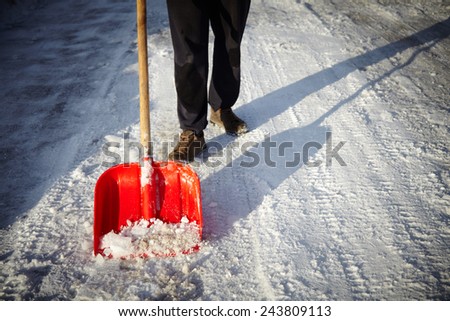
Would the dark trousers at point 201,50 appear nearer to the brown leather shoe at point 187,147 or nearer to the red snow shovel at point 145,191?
the brown leather shoe at point 187,147

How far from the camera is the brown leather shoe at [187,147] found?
7.75 ft

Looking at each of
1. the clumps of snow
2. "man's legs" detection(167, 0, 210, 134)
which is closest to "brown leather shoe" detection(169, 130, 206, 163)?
"man's legs" detection(167, 0, 210, 134)

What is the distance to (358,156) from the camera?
242 centimetres

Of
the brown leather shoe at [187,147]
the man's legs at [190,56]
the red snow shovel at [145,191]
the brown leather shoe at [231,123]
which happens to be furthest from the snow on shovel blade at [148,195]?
the brown leather shoe at [231,123]

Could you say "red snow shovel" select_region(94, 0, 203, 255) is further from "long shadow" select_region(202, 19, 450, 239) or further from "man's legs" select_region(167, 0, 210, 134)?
"man's legs" select_region(167, 0, 210, 134)

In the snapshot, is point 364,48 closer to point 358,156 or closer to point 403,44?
point 403,44

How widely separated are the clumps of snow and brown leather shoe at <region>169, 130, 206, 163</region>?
0.62m

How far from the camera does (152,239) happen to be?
5.80 ft

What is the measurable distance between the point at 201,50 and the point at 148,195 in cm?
98

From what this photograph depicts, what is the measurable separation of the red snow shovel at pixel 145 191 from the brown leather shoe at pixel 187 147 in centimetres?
49

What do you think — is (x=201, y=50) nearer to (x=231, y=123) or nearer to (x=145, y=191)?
(x=231, y=123)

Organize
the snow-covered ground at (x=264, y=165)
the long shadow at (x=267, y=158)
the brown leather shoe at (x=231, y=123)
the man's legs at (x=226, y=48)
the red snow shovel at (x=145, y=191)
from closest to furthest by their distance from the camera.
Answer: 1. the snow-covered ground at (x=264, y=165)
2. the red snow shovel at (x=145, y=191)
3. the long shadow at (x=267, y=158)
4. the man's legs at (x=226, y=48)
5. the brown leather shoe at (x=231, y=123)

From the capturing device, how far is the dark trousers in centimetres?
210

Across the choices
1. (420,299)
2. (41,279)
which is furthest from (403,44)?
(41,279)
